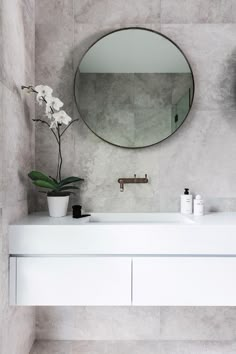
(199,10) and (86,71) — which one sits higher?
(199,10)

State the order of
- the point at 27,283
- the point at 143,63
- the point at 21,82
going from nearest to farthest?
the point at 27,283 → the point at 21,82 → the point at 143,63

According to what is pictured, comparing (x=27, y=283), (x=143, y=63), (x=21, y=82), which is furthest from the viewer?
(x=143, y=63)

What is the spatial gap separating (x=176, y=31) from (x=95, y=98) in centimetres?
66

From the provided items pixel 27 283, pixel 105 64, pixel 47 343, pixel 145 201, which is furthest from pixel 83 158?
pixel 47 343

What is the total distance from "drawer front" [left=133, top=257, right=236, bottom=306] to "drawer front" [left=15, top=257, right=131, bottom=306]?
7 cm

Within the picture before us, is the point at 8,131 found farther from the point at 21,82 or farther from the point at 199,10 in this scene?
the point at 199,10

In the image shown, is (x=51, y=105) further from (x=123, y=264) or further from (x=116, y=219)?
(x=123, y=264)

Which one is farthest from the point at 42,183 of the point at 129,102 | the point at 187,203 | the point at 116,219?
the point at 187,203

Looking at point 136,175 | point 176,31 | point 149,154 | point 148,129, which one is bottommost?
point 136,175

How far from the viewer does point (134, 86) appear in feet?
5.90

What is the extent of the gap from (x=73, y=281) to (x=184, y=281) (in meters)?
0.51

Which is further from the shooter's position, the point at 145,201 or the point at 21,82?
the point at 145,201

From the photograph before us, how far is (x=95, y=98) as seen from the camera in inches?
71.0

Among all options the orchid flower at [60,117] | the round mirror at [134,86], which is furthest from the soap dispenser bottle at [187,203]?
the orchid flower at [60,117]
